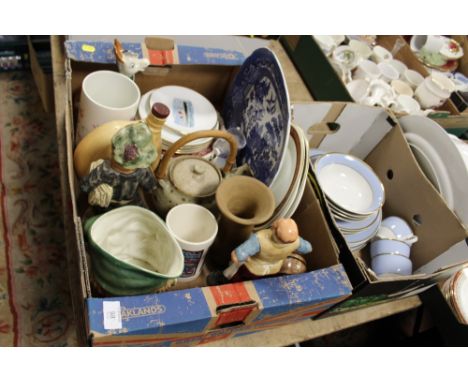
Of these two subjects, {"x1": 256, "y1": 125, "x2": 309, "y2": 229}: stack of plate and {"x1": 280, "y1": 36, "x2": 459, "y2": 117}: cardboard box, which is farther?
{"x1": 280, "y1": 36, "x2": 459, "y2": 117}: cardboard box

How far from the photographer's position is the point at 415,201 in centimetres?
89

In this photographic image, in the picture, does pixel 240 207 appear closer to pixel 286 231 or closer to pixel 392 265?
pixel 286 231

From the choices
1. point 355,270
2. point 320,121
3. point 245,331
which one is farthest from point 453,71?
point 245,331

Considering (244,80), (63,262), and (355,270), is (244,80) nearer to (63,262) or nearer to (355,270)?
(355,270)

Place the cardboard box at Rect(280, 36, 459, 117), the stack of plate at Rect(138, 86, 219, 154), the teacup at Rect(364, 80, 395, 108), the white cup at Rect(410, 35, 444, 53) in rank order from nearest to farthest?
the stack of plate at Rect(138, 86, 219, 154), the cardboard box at Rect(280, 36, 459, 117), the teacup at Rect(364, 80, 395, 108), the white cup at Rect(410, 35, 444, 53)

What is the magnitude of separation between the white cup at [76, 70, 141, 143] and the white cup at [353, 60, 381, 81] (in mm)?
715

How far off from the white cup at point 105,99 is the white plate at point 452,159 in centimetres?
61

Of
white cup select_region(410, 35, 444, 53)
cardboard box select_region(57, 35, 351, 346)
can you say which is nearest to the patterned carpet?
cardboard box select_region(57, 35, 351, 346)

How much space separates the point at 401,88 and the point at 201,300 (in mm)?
963

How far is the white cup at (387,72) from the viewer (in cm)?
126

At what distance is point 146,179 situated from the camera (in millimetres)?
656

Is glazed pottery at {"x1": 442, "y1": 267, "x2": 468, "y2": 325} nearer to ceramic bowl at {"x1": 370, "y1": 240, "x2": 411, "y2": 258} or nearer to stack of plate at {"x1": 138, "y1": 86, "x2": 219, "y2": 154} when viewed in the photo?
ceramic bowl at {"x1": 370, "y1": 240, "x2": 411, "y2": 258}

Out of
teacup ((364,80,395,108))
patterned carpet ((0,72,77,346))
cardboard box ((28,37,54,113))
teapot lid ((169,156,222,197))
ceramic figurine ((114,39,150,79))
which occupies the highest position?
teacup ((364,80,395,108))

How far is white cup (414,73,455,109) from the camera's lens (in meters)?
1.19
